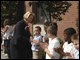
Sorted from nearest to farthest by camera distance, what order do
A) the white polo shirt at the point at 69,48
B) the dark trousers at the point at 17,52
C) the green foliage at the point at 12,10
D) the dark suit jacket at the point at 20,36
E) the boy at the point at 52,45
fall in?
the boy at the point at 52,45 → the white polo shirt at the point at 69,48 → the dark suit jacket at the point at 20,36 → the dark trousers at the point at 17,52 → the green foliage at the point at 12,10

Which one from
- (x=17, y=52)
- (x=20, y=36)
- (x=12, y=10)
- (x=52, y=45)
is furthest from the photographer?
(x=12, y=10)

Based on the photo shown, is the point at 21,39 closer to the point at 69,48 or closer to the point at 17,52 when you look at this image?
the point at 17,52

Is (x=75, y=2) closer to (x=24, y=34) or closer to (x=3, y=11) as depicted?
(x=3, y=11)

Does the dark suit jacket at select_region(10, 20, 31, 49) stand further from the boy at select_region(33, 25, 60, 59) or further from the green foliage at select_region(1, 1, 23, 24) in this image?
the green foliage at select_region(1, 1, 23, 24)

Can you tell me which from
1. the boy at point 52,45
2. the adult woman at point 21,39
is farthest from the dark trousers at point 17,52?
the boy at point 52,45

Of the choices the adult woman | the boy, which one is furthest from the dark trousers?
the boy

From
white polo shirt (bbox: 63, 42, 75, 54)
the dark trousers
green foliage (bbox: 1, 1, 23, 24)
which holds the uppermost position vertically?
green foliage (bbox: 1, 1, 23, 24)

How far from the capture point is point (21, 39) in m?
4.77

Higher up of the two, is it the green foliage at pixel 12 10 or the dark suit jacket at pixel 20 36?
the green foliage at pixel 12 10

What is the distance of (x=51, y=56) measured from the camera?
393 centimetres

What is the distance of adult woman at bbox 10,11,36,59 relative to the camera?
187 inches

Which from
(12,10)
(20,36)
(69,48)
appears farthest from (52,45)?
(12,10)

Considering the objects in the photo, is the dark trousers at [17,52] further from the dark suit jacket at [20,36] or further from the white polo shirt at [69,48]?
the white polo shirt at [69,48]

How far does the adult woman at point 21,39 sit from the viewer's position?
476 cm
